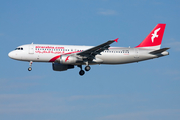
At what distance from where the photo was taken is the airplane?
5362 centimetres

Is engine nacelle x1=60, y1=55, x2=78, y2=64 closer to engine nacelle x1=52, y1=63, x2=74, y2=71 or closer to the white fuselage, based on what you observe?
the white fuselage

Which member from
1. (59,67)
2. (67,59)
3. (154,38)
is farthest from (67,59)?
(154,38)

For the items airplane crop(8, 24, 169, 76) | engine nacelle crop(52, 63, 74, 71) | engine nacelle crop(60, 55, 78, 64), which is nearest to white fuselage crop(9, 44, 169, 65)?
airplane crop(8, 24, 169, 76)

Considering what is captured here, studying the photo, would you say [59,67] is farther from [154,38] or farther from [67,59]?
[154,38]

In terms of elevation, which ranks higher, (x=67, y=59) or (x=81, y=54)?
(x=81, y=54)

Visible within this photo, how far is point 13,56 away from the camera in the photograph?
5434 cm

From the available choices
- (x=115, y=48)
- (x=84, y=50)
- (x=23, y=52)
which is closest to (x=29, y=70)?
(x=23, y=52)

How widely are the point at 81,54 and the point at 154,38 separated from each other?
13.6m

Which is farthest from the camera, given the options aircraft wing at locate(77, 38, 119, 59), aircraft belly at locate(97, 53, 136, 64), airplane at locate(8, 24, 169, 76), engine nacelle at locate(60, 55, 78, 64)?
aircraft belly at locate(97, 53, 136, 64)

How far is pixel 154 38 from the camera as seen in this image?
198 feet

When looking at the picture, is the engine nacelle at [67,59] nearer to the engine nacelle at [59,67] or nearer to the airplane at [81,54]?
the airplane at [81,54]

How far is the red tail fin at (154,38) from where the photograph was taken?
195ft

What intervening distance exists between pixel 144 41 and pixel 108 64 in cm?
757

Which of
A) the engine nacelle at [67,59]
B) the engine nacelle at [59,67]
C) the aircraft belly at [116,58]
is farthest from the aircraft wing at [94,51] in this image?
the engine nacelle at [59,67]
